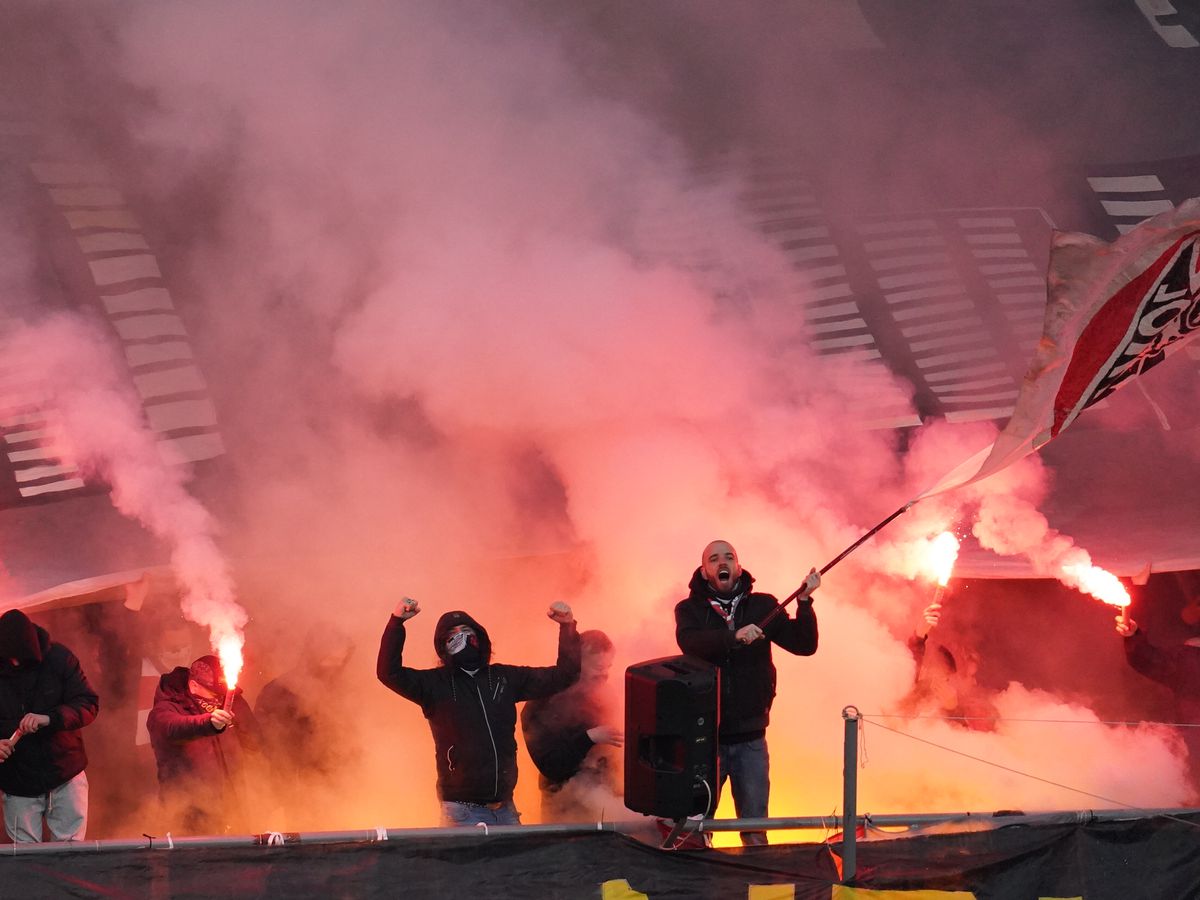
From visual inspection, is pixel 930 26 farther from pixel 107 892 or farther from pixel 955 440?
pixel 107 892

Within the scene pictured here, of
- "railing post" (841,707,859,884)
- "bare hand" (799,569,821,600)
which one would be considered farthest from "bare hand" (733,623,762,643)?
"railing post" (841,707,859,884)

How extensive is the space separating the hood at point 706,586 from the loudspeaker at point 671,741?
1061 millimetres

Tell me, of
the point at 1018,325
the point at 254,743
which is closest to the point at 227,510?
the point at 254,743

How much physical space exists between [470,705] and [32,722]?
4.58 feet

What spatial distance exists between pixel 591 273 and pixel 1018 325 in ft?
7.27

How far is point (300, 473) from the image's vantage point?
6320 mm

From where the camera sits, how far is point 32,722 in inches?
165

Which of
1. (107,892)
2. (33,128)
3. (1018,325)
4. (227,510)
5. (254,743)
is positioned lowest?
(107,892)

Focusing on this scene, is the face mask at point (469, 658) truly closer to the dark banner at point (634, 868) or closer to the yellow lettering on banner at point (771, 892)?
the dark banner at point (634, 868)

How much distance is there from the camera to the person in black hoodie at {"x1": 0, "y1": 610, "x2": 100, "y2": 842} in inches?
169

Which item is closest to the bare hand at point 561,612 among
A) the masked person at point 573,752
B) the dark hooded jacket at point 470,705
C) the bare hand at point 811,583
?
the dark hooded jacket at point 470,705

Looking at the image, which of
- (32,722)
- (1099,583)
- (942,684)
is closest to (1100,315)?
(1099,583)

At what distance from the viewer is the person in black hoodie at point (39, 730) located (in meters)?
4.29

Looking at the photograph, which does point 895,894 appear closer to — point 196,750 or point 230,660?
point 196,750
